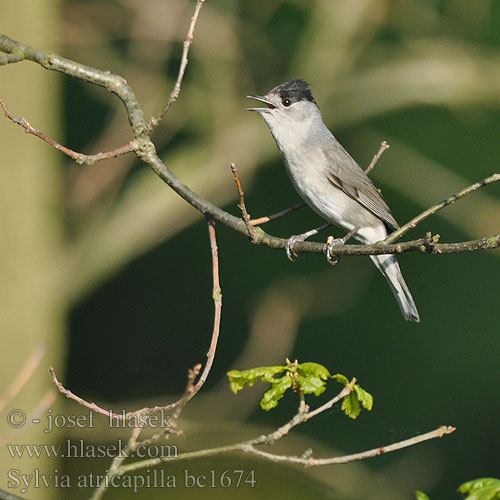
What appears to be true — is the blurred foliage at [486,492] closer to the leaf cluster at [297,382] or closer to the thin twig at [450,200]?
the leaf cluster at [297,382]

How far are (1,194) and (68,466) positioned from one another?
9.75ft

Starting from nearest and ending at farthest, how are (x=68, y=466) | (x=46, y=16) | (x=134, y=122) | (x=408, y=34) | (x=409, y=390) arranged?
1. (x=134, y=122)
2. (x=46, y=16)
3. (x=408, y=34)
4. (x=68, y=466)
5. (x=409, y=390)

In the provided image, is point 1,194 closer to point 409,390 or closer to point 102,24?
point 102,24

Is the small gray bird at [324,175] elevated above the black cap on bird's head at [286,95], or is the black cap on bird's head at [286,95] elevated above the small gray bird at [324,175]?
the black cap on bird's head at [286,95]

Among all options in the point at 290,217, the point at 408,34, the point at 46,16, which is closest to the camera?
the point at 46,16

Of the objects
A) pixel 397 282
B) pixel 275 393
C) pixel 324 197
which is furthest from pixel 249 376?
pixel 397 282

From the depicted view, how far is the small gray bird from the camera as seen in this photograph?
3373mm

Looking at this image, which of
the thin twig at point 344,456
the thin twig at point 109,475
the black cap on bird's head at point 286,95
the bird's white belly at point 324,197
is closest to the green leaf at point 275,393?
the thin twig at point 344,456

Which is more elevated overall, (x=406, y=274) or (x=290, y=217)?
(x=290, y=217)

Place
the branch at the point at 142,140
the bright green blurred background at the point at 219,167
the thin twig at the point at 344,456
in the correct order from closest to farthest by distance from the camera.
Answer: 1. the thin twig at the point at 344,456
2. the branch at the point at 142,140
3. the bright green blurred background at the point at 219,167

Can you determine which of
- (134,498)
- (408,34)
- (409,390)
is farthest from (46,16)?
(409,390)

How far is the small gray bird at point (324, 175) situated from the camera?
11.1 feet

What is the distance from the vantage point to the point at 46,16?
15.8 ft

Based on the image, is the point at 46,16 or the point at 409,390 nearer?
the point at 46,16
